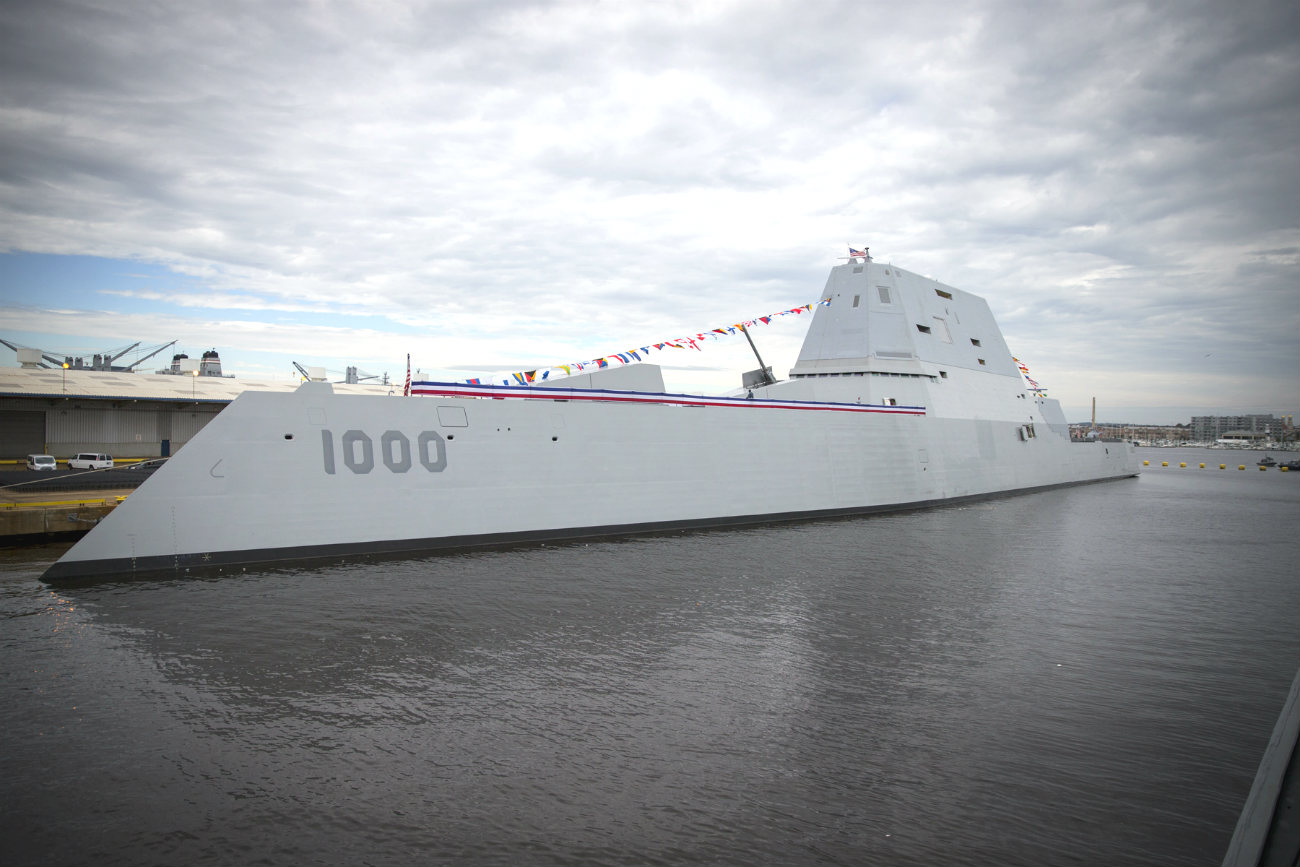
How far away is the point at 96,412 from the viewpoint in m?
22.1

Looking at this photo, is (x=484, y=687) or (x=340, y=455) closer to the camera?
(x=484, y=687)

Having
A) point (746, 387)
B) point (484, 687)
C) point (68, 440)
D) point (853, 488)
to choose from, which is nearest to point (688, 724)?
point (484, 687)

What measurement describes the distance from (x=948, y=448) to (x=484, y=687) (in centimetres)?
1547

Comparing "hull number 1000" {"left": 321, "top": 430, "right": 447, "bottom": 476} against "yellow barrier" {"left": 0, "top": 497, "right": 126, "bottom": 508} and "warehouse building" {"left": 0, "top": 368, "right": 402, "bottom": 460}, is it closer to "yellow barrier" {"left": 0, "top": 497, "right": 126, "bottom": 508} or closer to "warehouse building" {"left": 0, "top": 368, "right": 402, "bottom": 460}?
"yellow barrier" {"left": 0, "top": 497, "right": 126, "bottom": 508}

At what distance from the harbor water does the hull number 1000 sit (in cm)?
141

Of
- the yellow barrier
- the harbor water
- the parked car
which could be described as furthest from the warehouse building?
the harbor water

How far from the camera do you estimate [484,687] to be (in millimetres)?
5422

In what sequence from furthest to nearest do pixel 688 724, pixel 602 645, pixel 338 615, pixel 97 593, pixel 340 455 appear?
pixel 340 455, pixel 97 593, pixel 338 615, pixel 602 645, pixel 688 724

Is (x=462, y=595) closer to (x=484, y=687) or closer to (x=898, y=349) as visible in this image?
(x=484, y=687)

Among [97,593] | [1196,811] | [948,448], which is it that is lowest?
[1196,811]

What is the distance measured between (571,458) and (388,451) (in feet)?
9.26

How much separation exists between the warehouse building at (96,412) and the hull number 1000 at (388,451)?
1153 centimetres

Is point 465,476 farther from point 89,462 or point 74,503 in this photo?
point 89,462

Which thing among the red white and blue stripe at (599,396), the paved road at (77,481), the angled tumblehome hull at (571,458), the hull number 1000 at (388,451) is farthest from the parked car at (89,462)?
the red white and blue stripe at (599,396)
